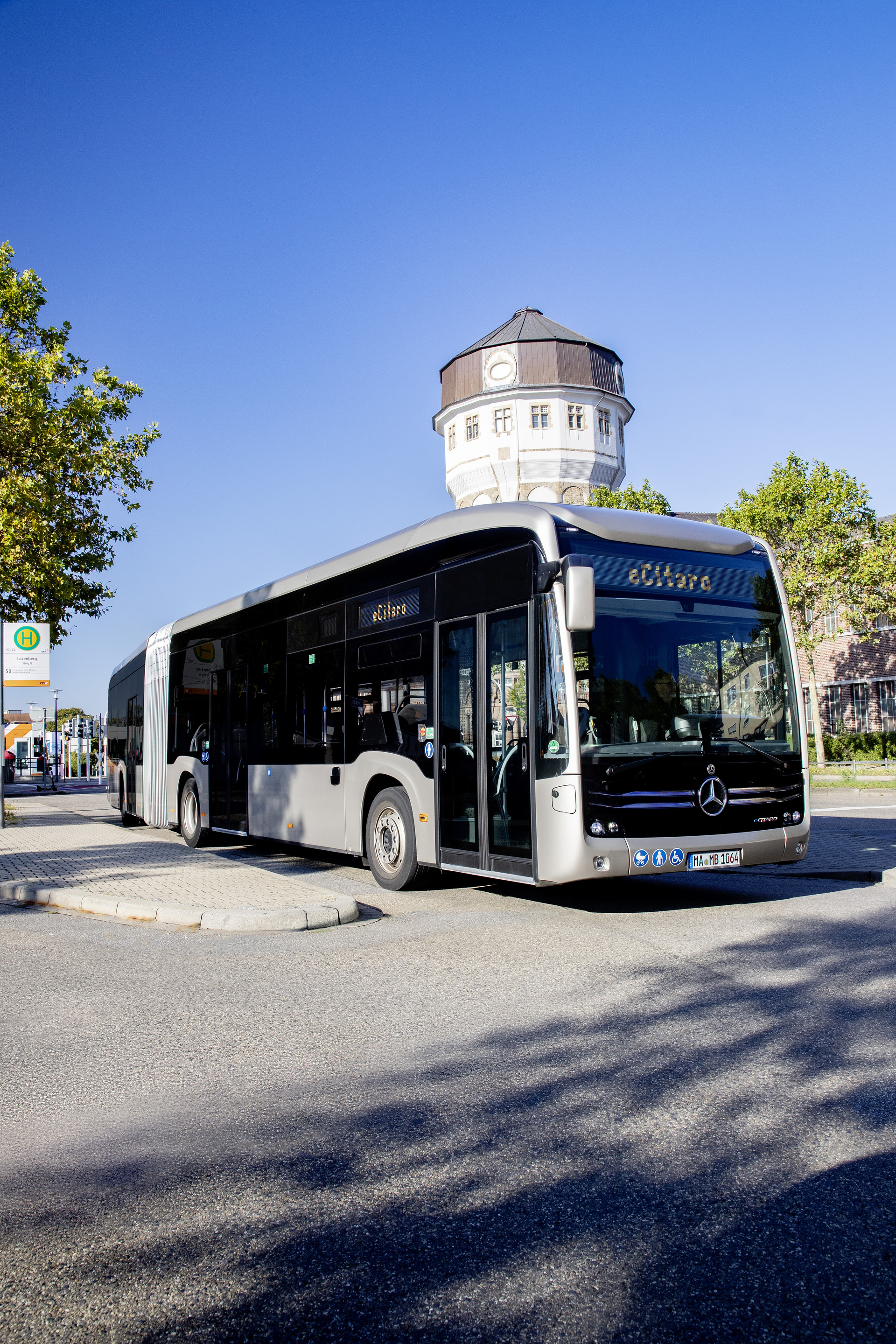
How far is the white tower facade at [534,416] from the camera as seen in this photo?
6247 cm

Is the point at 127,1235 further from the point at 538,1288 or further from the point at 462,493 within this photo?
the point at 462,493

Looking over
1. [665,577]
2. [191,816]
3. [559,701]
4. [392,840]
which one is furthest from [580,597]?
[191,816]

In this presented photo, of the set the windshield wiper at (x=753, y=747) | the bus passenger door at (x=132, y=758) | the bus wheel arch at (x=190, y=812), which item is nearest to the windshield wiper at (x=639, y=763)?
the windshield wiper at (x=753, y=747)

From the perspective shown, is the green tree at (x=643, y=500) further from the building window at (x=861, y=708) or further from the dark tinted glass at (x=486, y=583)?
the dark tinted glass at (x=486, y=583)

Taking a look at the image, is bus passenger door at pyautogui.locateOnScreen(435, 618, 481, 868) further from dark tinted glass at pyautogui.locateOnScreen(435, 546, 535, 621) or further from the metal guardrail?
the metal guardrail

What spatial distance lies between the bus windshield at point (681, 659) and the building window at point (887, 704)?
41297 millimetres

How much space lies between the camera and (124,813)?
20.3 meters

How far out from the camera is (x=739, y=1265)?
275 centimetres

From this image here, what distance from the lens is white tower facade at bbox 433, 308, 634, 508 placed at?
62.5 meters

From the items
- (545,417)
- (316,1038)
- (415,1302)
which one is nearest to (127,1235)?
(415,1302)

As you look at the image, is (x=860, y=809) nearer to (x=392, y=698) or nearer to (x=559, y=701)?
(x=392, y=698)

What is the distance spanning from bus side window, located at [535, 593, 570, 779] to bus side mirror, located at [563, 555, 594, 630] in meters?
0.37

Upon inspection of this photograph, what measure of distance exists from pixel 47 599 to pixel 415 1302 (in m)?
19.9

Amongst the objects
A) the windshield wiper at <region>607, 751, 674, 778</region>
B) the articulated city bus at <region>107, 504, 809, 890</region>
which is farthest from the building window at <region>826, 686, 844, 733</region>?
the windshield wiper at <region>607, 751, 674, 778</region>
